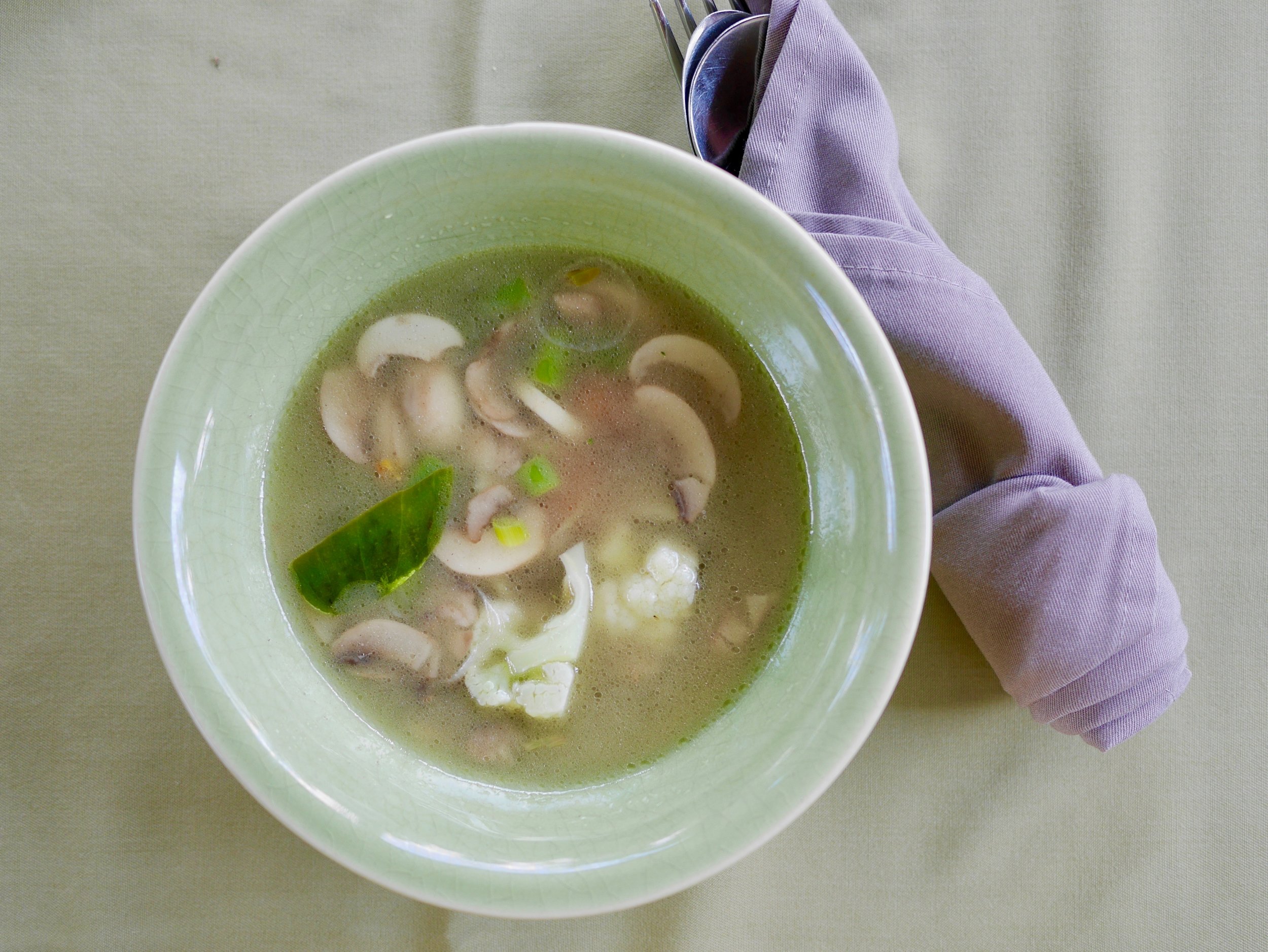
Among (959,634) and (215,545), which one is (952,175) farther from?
(215,545)

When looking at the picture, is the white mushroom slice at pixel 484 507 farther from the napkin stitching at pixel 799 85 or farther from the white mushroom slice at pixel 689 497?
the napkin stitching at pixel 799 85

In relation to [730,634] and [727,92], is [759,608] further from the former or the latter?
[727,92]

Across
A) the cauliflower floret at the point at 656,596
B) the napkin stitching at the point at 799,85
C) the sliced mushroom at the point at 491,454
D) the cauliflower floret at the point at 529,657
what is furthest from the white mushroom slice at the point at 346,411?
the napkin stitching at the point at 799,85

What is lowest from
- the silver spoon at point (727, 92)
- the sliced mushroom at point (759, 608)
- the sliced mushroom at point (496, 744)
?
the sliced mushroom at point (496, 744)

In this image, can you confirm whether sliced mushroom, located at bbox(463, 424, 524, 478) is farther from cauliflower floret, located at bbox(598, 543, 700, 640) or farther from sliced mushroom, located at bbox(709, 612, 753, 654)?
sliced mushroom, located at bbox(709, 612, 753, 654)

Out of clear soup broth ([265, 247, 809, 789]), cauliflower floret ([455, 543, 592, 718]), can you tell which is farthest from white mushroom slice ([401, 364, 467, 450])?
cauliflower floret ([455, 543, 592, 718])

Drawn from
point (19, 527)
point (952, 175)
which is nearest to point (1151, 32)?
point (952, 175)
